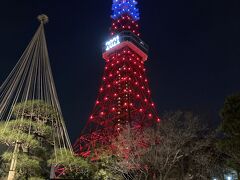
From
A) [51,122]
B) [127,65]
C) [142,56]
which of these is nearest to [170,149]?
[51,122]

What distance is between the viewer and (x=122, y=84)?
30.1 metres

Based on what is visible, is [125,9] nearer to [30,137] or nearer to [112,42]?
[112,42]

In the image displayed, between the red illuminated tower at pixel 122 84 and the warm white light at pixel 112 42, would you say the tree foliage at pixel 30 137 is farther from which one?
the warm white light at pixel 112 42

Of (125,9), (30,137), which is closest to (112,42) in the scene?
(125,9)

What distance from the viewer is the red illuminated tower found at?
26.7 m

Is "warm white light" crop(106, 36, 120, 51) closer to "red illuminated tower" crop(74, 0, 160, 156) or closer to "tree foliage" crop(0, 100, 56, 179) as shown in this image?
"red illuminated tower" crop(74, 0, 160, 156)

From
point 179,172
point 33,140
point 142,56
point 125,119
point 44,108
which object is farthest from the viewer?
point 142,56

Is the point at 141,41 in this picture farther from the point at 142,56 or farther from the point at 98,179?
the point at 98,179

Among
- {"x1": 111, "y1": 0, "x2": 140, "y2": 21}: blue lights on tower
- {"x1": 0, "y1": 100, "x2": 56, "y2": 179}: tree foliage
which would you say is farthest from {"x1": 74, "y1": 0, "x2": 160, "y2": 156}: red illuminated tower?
{"x1": 0, "y1": 100, "x2": 56, "y2": 179}: tree foliage

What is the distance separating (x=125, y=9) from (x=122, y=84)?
11.1 metres

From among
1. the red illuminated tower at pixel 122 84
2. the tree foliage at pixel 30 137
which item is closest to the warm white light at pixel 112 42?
the red illuminated tower at pixel 122 84

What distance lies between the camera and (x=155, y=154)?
1166 cm

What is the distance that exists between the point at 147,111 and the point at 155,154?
16447 millimetres

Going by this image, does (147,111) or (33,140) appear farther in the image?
(147,111)
